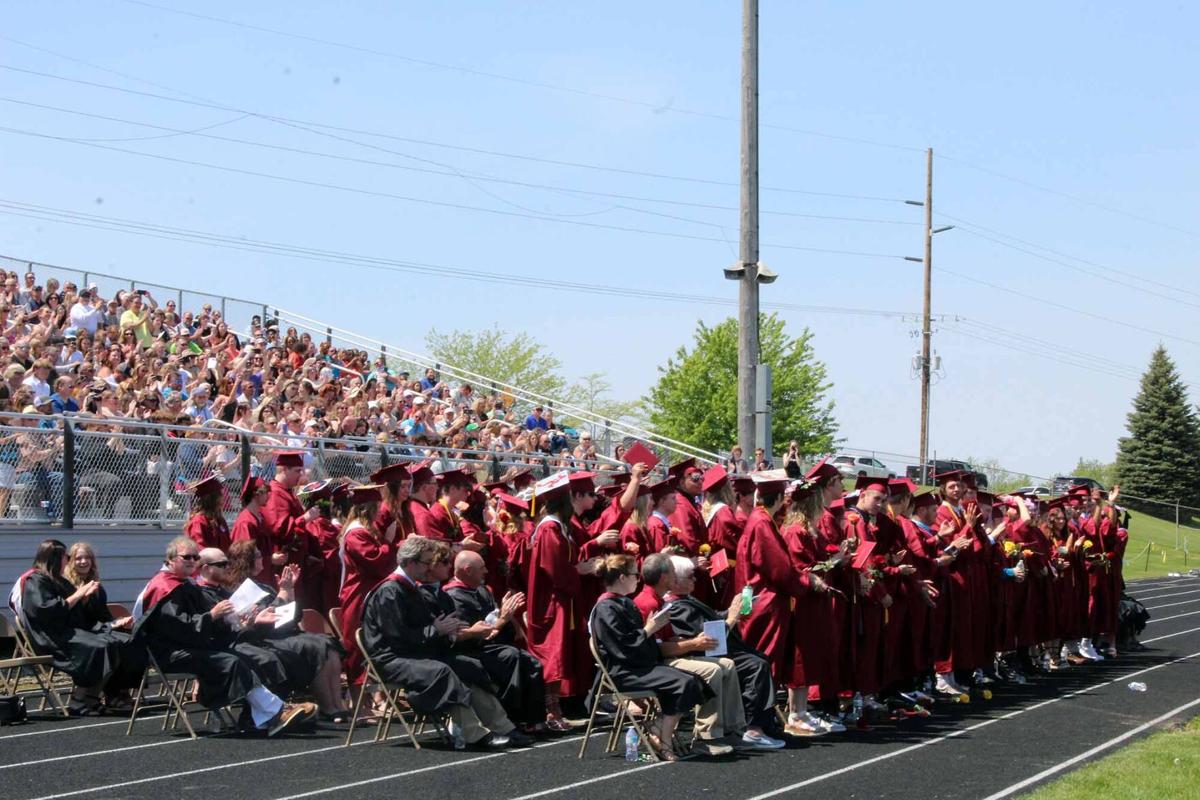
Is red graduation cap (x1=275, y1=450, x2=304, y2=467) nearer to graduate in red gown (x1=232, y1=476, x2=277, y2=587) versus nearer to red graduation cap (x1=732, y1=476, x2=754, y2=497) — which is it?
graduate in red gown (x1=232, y1=476, x2=277, y2=587)

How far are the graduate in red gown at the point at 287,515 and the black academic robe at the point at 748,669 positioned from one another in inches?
137

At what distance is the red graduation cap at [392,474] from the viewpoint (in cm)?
1160

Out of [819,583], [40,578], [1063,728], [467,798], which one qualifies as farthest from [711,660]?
[40,578]

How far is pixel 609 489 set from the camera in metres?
13.2

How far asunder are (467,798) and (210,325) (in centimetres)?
1675

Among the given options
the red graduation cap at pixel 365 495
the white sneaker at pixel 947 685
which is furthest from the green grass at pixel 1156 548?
the red graduation cap at pixel 365 495

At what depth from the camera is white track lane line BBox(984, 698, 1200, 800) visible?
874 centimetres

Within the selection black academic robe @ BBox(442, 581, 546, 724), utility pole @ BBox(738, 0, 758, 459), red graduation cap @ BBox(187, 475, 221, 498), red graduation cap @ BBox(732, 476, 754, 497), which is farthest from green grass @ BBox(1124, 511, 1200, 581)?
red graduation cap @ BBox(187, 475, 221, 498)

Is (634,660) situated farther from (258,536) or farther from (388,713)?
(258,536)

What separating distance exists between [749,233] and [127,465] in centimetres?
720

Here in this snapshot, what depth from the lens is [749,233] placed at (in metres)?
16.5

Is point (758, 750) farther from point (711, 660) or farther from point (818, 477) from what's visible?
point (818, 477)

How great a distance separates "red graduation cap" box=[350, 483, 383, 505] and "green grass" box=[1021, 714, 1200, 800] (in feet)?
17.7

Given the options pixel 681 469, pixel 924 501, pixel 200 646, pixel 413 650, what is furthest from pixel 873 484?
pixel 200 646
